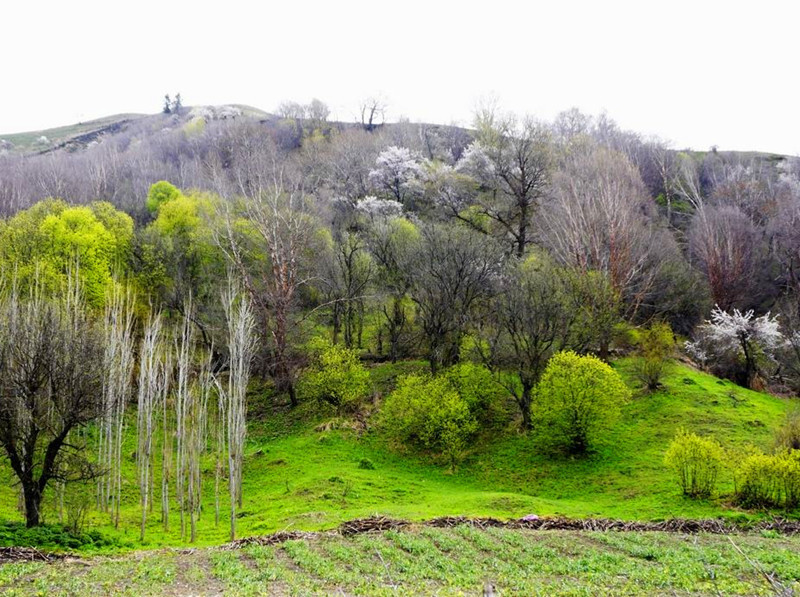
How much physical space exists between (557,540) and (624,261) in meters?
32.5

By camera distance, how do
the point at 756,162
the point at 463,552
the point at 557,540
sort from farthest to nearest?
1. the point at 756,162
2. the point at 557,540
3. the point at 463,552

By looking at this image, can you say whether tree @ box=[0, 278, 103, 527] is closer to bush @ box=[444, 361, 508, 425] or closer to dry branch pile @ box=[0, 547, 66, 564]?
dry branch pile @ box=[0, 547, 66, 564]

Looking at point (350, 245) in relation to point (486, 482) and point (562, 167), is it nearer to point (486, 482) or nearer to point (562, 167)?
point (486, 482)

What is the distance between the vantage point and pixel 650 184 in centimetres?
8481

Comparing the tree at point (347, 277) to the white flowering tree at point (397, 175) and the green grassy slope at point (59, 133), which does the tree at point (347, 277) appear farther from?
the green grassy slope at point (59, 133)

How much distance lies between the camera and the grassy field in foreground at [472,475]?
24.6 metres

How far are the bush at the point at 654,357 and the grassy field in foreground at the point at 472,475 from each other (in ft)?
4.05

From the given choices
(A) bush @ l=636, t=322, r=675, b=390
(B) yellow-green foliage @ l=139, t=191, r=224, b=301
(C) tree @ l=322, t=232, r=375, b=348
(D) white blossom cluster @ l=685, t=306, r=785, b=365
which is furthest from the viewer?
(C) tree @ l=322, t=232, r=375, b=348

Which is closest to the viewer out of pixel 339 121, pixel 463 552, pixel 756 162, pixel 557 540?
pixel 463 552

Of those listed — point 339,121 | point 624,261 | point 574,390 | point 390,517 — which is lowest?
point 390,517

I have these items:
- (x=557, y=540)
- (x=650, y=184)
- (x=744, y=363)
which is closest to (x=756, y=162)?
(x=650, y=184)

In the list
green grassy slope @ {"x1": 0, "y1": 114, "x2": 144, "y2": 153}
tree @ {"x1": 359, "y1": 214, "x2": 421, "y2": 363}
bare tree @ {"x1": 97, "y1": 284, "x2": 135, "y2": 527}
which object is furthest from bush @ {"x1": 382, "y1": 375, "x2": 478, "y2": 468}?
green grassy slope @ {"x1": 0, "y1": 114, "x2": 144, "y2": 153}

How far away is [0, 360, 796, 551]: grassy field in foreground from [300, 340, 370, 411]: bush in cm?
193

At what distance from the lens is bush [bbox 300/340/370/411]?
3884cm
